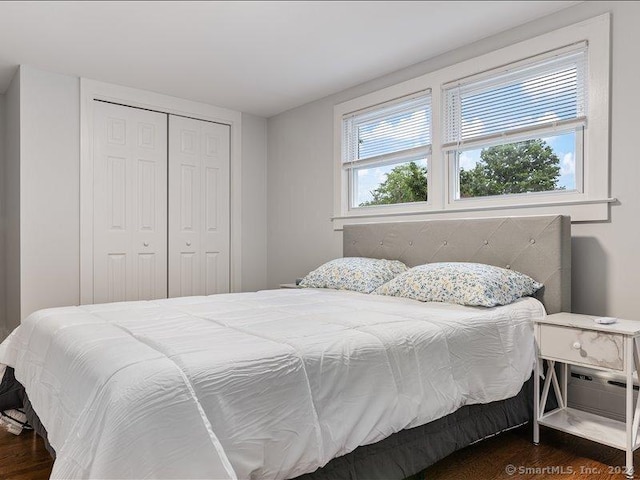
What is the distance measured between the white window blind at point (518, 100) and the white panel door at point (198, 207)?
2329 millimetres

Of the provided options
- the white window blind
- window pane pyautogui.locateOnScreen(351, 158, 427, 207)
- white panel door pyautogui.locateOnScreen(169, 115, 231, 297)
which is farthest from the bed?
white panel door pyautogui.locateOnScreen(169, 115, 231, 297)

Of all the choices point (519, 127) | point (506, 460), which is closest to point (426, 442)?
point (506, 460)

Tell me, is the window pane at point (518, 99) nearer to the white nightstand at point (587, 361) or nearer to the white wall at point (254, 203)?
the white nightstand at point (587, 361)

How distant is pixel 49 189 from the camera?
3520mm

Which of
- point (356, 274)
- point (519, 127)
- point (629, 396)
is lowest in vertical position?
point (629, 396)

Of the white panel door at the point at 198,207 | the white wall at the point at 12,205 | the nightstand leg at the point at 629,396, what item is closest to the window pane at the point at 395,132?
the white panel door at the point at 198,207

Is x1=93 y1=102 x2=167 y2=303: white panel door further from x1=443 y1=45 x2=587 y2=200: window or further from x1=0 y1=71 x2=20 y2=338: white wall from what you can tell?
x1=443 y1=45 x2=587 y2=200: window

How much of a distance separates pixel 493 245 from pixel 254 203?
108 inches

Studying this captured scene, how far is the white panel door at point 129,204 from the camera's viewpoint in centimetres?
377

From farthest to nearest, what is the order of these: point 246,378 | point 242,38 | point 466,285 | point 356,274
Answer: point 356,274 → point 242,38 → point 466,285 → point 246,378

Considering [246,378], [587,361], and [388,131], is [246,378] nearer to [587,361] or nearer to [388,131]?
[587,361]

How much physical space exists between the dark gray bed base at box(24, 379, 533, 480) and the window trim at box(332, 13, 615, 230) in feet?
3.49

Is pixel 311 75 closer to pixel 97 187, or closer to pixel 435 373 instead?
pixel 97 187

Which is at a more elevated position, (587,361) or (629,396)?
(587,361)
